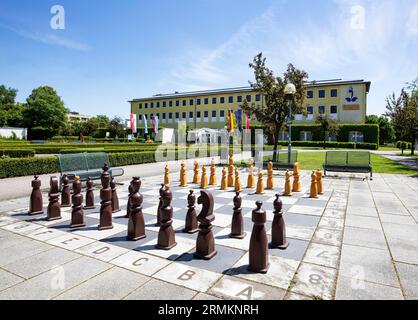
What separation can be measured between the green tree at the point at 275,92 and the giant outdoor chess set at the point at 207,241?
35.1 ft

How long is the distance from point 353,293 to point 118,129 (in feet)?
189

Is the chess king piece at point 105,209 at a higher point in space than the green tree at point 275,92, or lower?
lower

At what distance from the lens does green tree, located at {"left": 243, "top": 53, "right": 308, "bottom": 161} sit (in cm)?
1634

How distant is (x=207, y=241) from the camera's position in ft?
12.8

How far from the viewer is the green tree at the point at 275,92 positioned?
16.3m

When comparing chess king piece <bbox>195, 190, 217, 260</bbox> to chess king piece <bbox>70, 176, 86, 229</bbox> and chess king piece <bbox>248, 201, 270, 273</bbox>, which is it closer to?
chess king piece <bbox>248, 201, 270, 273</bbox>

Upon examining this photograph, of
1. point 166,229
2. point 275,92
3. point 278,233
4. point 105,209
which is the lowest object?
point 278,233

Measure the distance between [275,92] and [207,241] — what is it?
14.1 m

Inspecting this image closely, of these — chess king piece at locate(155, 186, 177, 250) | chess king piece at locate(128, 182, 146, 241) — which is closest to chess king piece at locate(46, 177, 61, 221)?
chess king piece at locate(128, 182, 146, 241)

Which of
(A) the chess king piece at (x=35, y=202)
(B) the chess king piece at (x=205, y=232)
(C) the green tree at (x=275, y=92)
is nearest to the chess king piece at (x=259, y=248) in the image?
(B) the chess king piece at (x=205, y=232)

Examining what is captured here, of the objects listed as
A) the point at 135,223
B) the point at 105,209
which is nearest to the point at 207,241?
the point at 135,223

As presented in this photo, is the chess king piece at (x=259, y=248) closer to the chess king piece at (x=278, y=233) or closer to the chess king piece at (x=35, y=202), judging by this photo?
the chess king piece at (x=278, y=233)

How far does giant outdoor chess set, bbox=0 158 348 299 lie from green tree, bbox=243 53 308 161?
10.7 meters

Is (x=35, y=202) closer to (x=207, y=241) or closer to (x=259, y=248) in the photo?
(x=207, y=241)
